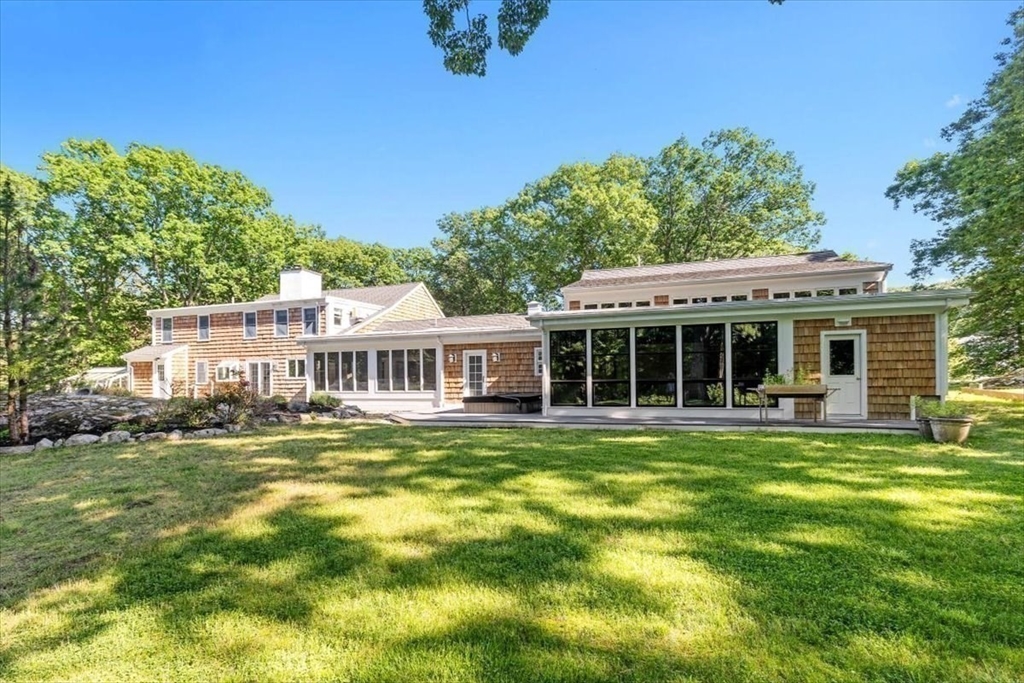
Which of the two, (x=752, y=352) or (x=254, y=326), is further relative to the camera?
(x=254, y=326)

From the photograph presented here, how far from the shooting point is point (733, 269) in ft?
52.7

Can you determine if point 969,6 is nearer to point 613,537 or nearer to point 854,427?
point 854,427

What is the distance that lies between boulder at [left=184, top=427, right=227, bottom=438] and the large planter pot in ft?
42.2

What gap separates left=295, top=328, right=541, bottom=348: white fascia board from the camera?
1537 cm

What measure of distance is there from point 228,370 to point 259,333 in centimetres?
239

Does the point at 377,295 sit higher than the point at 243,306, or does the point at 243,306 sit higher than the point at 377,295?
the point at 377,295

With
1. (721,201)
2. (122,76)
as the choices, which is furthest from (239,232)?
(721,201)

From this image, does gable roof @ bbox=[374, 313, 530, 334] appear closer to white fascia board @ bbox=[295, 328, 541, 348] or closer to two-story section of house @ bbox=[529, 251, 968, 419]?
white fascia board @ bbox=[295, 328, 541, 348]

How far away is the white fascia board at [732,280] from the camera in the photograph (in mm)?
13609

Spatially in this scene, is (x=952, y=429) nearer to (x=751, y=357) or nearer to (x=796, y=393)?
(x=796, y=393)

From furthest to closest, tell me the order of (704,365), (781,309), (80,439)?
(704,365) < (781,309) < (80,439)

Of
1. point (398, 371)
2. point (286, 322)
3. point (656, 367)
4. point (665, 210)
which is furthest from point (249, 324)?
point (665, 210)

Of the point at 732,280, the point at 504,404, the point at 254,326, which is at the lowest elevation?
the point at 504,404

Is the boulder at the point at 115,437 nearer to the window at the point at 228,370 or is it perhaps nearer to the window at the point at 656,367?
the window at the point at 656,367
